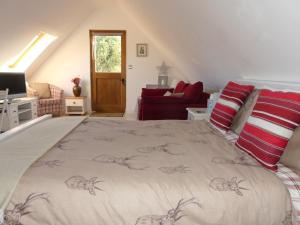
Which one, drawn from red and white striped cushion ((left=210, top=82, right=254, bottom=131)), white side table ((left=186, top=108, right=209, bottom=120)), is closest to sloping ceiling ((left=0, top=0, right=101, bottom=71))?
white side table ((left=186, top=108, right=209, bottom=120))

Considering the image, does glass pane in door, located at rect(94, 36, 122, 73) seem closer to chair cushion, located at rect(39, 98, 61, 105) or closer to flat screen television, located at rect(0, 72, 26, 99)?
chair cushion, located at rect(39, 98, 61, 105)

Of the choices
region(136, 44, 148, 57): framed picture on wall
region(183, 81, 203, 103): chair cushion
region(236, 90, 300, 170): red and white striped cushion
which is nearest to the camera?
region(236, 90, 300, 170): red and white striped cushion

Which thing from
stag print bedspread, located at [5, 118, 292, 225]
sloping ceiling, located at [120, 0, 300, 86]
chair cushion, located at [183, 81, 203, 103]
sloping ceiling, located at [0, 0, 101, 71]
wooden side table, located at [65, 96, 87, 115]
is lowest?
wooden side table, located at [65, 96, 87, 115]

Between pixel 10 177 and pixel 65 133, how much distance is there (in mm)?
755

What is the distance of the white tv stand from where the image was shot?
3871mm

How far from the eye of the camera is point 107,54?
588 cm

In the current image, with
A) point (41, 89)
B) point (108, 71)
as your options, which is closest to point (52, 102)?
point (41, 89)

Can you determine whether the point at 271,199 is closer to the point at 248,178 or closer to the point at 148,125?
the point at 248,178

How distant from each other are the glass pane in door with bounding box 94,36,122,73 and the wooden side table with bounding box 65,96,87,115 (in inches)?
31.6

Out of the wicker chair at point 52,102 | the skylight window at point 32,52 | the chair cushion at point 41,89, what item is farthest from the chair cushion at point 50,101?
the skylight window at point 32,52

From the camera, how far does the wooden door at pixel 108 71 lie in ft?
19.0

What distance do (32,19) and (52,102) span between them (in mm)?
1992

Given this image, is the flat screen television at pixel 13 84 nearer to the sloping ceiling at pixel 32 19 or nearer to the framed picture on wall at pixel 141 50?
the sloping ceiling at pixel 32 19

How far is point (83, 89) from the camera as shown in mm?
5906
